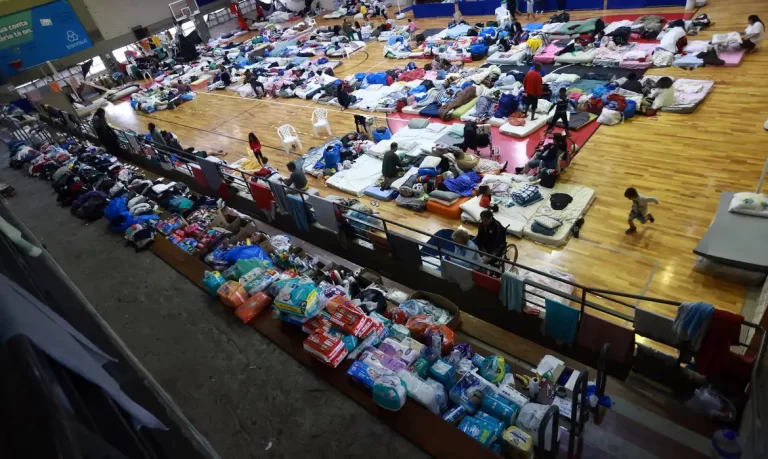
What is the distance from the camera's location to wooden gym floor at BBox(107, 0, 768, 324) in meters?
6.83

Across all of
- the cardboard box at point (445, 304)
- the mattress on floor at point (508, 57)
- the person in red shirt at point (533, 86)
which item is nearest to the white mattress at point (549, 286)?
the cardboard box at point (445, 304)

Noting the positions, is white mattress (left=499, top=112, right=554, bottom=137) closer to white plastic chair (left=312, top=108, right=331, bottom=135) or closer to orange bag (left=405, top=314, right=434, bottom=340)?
white plastic chair (left=312, top=108, right=331, bottom=135)

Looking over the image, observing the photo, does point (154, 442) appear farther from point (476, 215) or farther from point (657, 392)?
point (476, 215)

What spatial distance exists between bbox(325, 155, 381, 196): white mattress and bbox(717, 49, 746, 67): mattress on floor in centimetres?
955

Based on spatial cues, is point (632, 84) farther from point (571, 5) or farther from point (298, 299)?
point (298, 299)

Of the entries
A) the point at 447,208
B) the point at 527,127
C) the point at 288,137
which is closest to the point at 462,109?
the point at 527,127

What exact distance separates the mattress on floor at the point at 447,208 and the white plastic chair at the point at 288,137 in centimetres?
554

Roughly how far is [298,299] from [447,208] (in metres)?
4.66

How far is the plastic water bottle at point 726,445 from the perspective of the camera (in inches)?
168

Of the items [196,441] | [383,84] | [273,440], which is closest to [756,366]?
[273,440]

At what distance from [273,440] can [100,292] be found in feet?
12.8

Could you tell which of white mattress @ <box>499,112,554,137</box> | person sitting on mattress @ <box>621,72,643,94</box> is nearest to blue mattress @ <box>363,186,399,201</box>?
white mattress @ <box>499,112,554,137</box>

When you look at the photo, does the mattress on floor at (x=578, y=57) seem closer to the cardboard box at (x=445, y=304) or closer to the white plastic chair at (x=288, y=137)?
the white plastic chair at (x=288, y=137)

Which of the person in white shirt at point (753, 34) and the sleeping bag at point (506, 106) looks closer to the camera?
the person in white shirt at point (753, 34)
